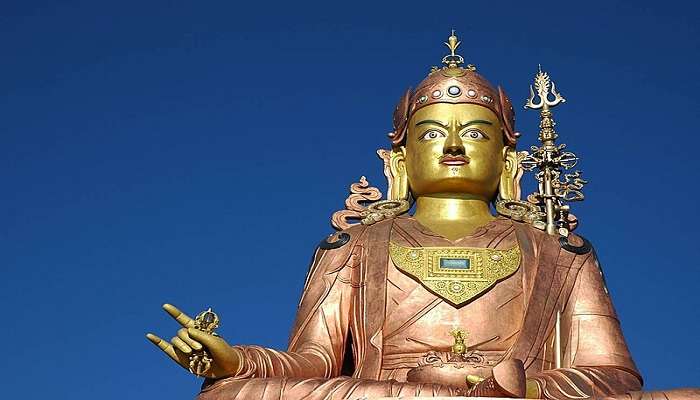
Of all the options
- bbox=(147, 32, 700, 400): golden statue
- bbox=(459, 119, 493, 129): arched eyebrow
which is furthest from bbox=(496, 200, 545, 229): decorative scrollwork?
bbox=(459, 119, 493, 129): arched eyebrow

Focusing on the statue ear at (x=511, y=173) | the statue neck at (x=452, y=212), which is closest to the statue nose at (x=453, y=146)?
the statue neck at (x=452, y=212)

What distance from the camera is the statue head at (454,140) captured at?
30.8ft

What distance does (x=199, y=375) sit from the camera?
756cm

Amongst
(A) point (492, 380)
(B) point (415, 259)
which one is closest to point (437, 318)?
(B) point (415, 259)

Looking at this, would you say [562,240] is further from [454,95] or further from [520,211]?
[454,95]

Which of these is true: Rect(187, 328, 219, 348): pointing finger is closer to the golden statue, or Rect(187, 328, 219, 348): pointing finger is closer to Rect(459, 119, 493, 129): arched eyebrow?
the golden statue

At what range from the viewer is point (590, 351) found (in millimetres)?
8398

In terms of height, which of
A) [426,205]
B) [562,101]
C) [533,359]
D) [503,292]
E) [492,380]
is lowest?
[492,380]

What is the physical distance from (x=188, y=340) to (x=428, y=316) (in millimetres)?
2027

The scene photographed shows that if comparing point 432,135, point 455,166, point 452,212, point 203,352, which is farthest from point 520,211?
point 203,352

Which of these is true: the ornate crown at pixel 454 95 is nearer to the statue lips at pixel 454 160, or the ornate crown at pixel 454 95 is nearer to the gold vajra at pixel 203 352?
the statue lips at pixel 454 160

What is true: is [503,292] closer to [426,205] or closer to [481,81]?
[426,205]

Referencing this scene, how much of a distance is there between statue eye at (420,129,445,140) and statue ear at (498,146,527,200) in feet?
2.11

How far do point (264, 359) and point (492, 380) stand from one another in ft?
5.99
